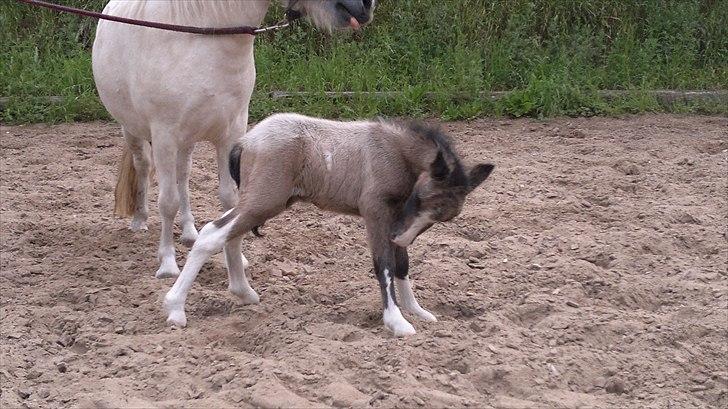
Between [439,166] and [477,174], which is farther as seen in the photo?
[477,174]

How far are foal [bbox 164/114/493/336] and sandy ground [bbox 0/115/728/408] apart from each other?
0.27 metres

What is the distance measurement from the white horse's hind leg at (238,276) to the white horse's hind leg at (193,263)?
332 mm

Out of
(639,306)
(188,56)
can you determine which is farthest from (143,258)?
(639,306)

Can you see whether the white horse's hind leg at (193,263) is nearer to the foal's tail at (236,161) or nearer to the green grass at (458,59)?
the foal's tail at (236,161)

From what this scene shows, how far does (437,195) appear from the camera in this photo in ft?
14.8

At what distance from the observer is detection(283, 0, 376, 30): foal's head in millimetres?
4812

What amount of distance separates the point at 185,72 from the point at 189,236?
151cm

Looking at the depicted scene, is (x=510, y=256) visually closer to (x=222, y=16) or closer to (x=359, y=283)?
(x=359, y=283)

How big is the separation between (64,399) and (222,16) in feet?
6.82

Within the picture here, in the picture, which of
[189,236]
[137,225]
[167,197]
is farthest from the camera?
[137,225]

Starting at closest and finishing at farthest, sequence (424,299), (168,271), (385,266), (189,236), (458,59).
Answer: (385,266) → (424,299) → (168,271) → (189,236) → (458,59)

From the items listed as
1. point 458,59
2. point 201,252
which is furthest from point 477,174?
point 458,59

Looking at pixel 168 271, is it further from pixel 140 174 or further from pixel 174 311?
pixel 140 174

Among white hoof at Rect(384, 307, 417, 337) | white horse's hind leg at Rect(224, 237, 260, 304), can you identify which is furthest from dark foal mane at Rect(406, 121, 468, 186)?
white horse's hind leg at Rect(224, 237, 260, 304)
